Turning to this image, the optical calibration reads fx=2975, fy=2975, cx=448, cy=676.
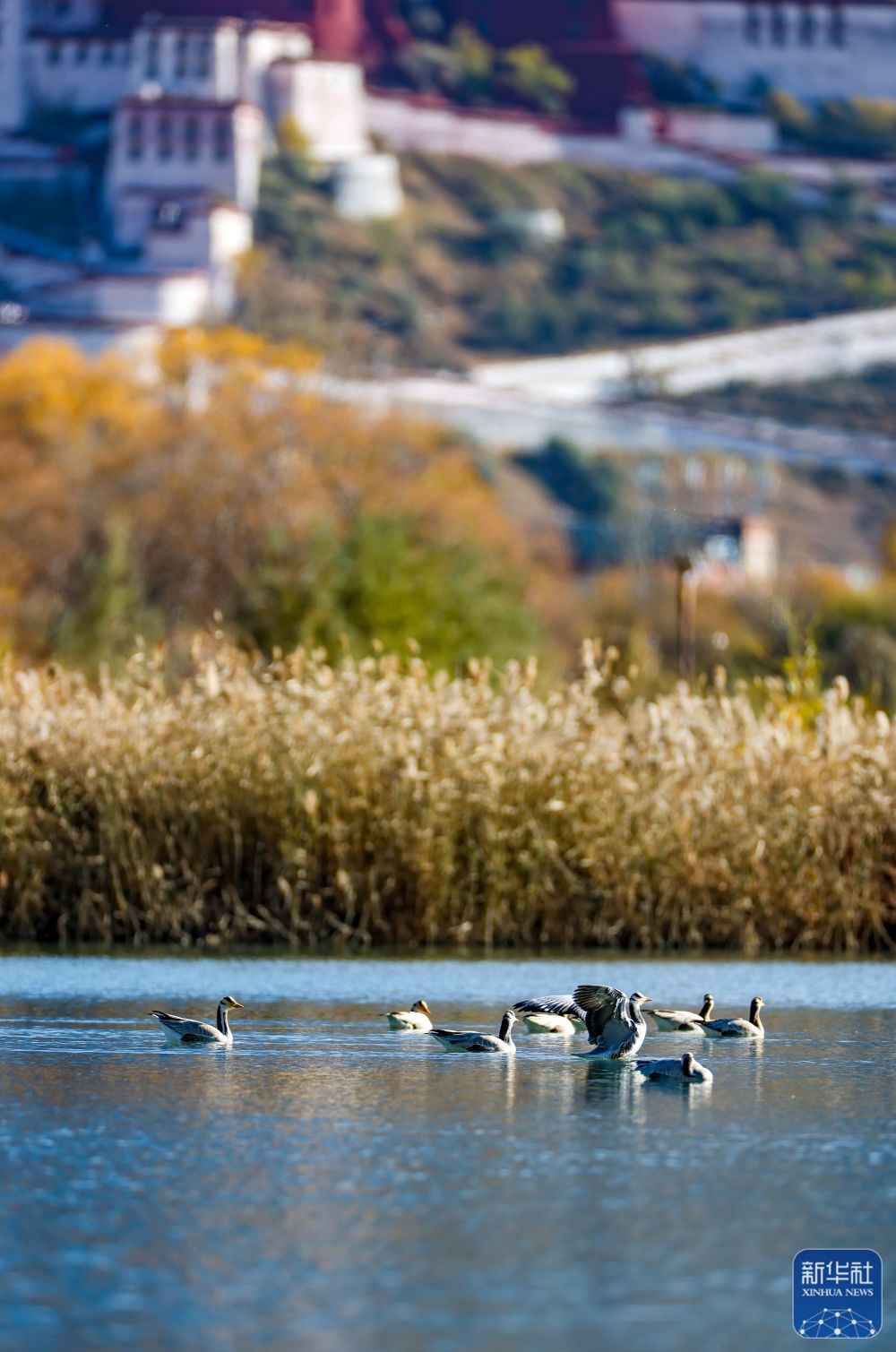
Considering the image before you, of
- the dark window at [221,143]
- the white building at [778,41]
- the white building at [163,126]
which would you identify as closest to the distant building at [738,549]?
the white building at [163,126]

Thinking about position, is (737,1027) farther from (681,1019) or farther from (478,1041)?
(478,1041)

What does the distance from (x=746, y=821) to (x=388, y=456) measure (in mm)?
60424

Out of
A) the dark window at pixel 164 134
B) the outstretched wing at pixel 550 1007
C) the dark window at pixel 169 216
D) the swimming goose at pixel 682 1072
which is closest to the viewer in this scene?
the swimming goose at pixel 682 1072

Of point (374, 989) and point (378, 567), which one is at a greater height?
point (378, 567)

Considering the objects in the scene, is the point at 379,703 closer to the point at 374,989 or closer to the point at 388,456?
the point at 374,989

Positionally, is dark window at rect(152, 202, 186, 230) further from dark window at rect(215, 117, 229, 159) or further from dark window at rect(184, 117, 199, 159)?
dark window at rect(184, 117, 199, 159)

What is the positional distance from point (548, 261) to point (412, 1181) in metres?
127

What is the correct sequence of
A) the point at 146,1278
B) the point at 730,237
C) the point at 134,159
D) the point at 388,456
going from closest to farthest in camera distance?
the point at 146,1278 → the point at 388,456 → the point at 134,159 → the point at 730,237

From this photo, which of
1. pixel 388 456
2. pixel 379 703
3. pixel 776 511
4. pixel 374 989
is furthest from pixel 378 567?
pixel 776 511

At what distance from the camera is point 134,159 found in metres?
131

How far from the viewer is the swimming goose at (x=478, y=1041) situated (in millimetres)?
11797

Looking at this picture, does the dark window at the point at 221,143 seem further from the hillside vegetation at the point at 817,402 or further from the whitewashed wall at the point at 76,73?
the hillside vegetation at the point at 817,402

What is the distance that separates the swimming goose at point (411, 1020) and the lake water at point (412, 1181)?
0.10 m

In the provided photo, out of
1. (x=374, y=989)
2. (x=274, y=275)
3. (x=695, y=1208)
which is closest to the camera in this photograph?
(x=695, y=1208)
